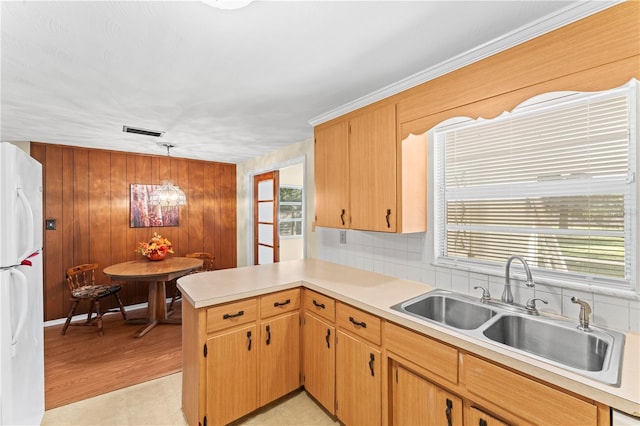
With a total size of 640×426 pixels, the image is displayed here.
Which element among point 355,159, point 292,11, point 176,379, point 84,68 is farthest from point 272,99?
point 176,379

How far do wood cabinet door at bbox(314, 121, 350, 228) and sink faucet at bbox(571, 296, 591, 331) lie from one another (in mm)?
1443

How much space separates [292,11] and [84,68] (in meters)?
1.40

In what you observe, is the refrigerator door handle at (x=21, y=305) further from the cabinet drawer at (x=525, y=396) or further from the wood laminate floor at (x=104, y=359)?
the cabinet drawer at (x=525, y=396)

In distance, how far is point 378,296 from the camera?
5.99 feet

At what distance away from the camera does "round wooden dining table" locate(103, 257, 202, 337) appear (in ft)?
10.7

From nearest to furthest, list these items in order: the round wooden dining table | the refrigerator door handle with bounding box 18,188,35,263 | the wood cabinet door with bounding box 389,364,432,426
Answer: the wood cabinet door with bounding box 389,364,432,426 < the refrigerator door handle with bounding box 18,188,35,263 < the round wooden dining table

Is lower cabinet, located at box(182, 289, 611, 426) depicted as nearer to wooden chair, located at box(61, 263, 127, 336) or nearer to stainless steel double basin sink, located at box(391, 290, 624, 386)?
stainless steel double basin sink, located at box(391, 290, 624, 386)

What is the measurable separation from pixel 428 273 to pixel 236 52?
193 centimetres

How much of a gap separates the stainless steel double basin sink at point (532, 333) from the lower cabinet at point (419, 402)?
12.6 inches

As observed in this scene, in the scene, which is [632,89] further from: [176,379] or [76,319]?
[76,319]

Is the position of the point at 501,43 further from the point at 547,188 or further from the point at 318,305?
the point at 318,305

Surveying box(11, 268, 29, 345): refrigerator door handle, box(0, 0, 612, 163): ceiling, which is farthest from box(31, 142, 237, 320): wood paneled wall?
box(11, 268, 29, 345): refrigerator door handle

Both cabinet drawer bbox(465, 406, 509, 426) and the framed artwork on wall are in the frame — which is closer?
cabinet drawer bbox(465, 406, 509, 426)

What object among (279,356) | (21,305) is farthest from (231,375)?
(21,305)
